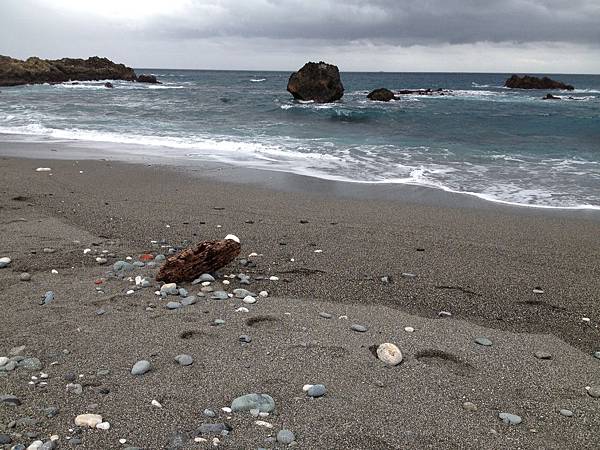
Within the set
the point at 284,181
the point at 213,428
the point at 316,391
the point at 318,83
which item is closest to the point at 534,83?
the point at 318,83

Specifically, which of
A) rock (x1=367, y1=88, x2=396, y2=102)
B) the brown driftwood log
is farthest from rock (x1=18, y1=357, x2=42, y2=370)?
rock (x1=367, y1=88, x2=396, y2=102)

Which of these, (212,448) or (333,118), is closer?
(212,448)

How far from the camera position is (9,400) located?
2.70m

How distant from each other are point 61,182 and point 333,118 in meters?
19.2

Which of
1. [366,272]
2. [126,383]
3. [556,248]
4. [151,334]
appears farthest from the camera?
[556,248]

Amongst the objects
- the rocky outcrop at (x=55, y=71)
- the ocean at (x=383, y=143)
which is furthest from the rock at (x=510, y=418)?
the rocky outcrop at (x=55, y=71)

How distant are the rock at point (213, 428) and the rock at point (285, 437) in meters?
0.26

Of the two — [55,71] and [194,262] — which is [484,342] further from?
[55,71]

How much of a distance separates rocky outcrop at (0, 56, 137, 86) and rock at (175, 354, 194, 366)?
6042cm

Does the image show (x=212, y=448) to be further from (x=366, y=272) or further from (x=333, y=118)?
(x=333, y=118)

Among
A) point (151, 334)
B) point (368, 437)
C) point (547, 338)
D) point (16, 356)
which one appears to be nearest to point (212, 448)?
point (368, 437)

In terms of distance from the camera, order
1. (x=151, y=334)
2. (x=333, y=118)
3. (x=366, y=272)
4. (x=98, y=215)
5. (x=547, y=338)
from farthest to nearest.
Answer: (x=333, y=118)
(x=98, y=215)
(x=366, y=272)
(x=547, y=338)
(x=151, y=334)

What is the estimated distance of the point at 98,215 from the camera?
21.6 feet

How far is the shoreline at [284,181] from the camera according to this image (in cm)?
809
